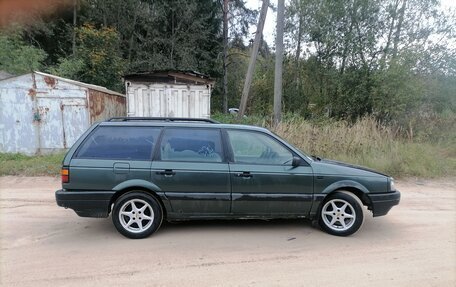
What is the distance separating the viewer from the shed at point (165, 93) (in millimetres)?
10891

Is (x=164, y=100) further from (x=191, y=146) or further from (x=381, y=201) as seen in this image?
(x=381, y=201)

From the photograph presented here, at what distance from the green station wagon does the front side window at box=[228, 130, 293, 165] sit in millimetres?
15

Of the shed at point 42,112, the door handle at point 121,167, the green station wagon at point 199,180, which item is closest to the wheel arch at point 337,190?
the green station wagon at point 199,180

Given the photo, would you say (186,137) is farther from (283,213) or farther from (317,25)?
(317,25)

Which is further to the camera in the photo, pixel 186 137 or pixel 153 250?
pixel 186 137

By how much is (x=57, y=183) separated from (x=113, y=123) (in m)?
3.91

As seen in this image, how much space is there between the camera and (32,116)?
1045 centimetres

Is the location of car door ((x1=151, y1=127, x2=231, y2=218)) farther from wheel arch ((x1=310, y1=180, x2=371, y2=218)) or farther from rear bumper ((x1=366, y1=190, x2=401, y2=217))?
rear bumper ((x1=366, y1=190, x2=401, y2=217))

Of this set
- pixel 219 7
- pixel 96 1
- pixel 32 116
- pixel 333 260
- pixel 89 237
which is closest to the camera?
pixel 333 260

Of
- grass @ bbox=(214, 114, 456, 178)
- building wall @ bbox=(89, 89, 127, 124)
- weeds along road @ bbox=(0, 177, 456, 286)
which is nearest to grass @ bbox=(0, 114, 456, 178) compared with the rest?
grass @ bbox=(214, 114, 456, 178)

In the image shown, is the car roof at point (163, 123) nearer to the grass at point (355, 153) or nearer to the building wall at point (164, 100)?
the grass at point (355, 153)

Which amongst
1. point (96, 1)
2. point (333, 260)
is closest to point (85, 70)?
point (96, 1)

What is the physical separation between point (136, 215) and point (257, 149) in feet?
6.26

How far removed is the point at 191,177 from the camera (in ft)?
14.2
